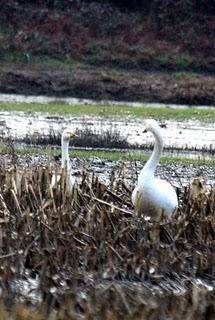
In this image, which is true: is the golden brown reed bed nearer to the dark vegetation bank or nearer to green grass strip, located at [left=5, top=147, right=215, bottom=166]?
green grass strip, located at [left=5, top=147, right=215, bottom=166]

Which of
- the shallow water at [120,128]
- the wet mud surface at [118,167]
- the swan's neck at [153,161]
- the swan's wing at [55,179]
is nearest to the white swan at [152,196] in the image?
the swan's neck at [153,161]

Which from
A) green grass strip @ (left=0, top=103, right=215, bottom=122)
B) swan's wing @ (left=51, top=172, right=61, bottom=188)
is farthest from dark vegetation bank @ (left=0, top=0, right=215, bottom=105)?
swan's wing @ (left=51, top=172, right=61, bottom=188)

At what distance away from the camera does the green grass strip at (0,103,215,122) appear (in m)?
30.1

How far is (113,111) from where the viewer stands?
101 feet

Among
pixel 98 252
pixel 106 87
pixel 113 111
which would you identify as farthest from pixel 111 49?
pixel 98 252

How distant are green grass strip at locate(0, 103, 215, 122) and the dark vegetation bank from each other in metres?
4.07

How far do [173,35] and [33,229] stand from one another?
32.9 metres

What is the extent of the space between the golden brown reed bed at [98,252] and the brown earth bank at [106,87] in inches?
895

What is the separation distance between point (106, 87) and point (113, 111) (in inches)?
243

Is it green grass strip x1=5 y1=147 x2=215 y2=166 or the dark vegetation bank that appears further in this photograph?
the dark vegetation bank

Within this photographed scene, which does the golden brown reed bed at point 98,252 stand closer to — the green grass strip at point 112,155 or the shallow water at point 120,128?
the green grass strip at point 112,155

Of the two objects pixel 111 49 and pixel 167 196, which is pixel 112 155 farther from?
pixel 111 49

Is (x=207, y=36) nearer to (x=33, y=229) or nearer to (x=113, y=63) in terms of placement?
(x=113, y=63)

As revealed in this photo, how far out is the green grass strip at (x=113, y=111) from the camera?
30123mm
